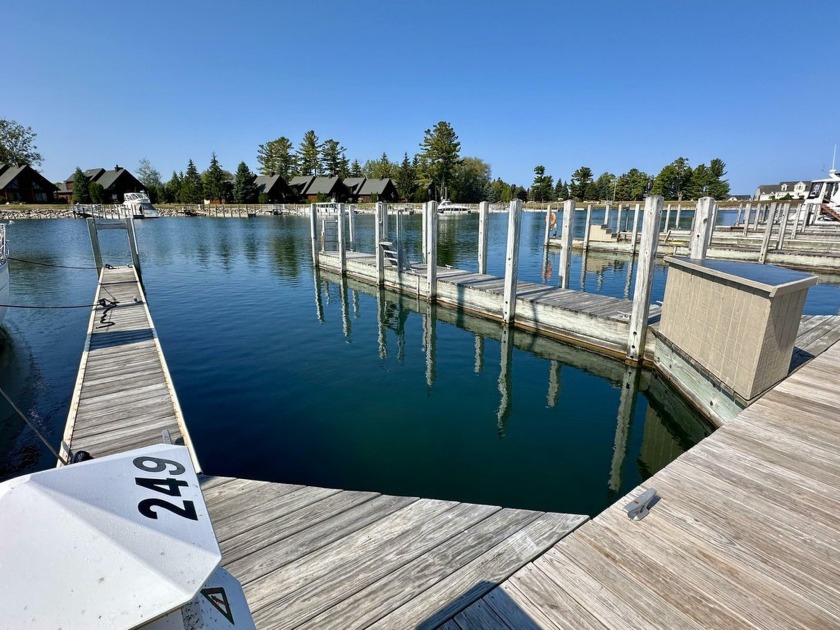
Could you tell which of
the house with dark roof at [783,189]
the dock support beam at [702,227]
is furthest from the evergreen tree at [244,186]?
the house with dark roof at [783,189]

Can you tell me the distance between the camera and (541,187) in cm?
11256

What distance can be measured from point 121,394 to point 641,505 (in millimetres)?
7529

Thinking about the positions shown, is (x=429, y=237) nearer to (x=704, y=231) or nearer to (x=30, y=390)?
(x=704, y=231)

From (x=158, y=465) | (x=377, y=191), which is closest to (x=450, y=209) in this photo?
(x=377, y=191)

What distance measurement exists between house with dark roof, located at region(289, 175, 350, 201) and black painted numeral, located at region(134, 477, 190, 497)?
88.5 m

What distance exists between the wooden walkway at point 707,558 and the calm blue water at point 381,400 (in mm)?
2137

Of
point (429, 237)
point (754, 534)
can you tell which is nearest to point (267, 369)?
point (429, 237)

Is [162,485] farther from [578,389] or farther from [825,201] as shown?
[825,201]

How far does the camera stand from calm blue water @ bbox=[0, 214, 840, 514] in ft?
22.0

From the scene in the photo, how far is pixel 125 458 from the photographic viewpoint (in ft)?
5.30

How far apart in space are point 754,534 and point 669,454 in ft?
13.5

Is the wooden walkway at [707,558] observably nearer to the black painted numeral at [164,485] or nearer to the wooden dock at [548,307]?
the black painted numeral at [164,485]

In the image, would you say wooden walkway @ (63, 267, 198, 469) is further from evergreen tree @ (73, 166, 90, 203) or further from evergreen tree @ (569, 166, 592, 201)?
evergreen tree @ (569, 166, 592, 201)

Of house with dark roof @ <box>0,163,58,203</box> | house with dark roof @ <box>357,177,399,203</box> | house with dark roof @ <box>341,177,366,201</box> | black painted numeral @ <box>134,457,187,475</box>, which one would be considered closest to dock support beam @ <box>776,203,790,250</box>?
black painted numeral @ <box>134,457,187,475</box>
